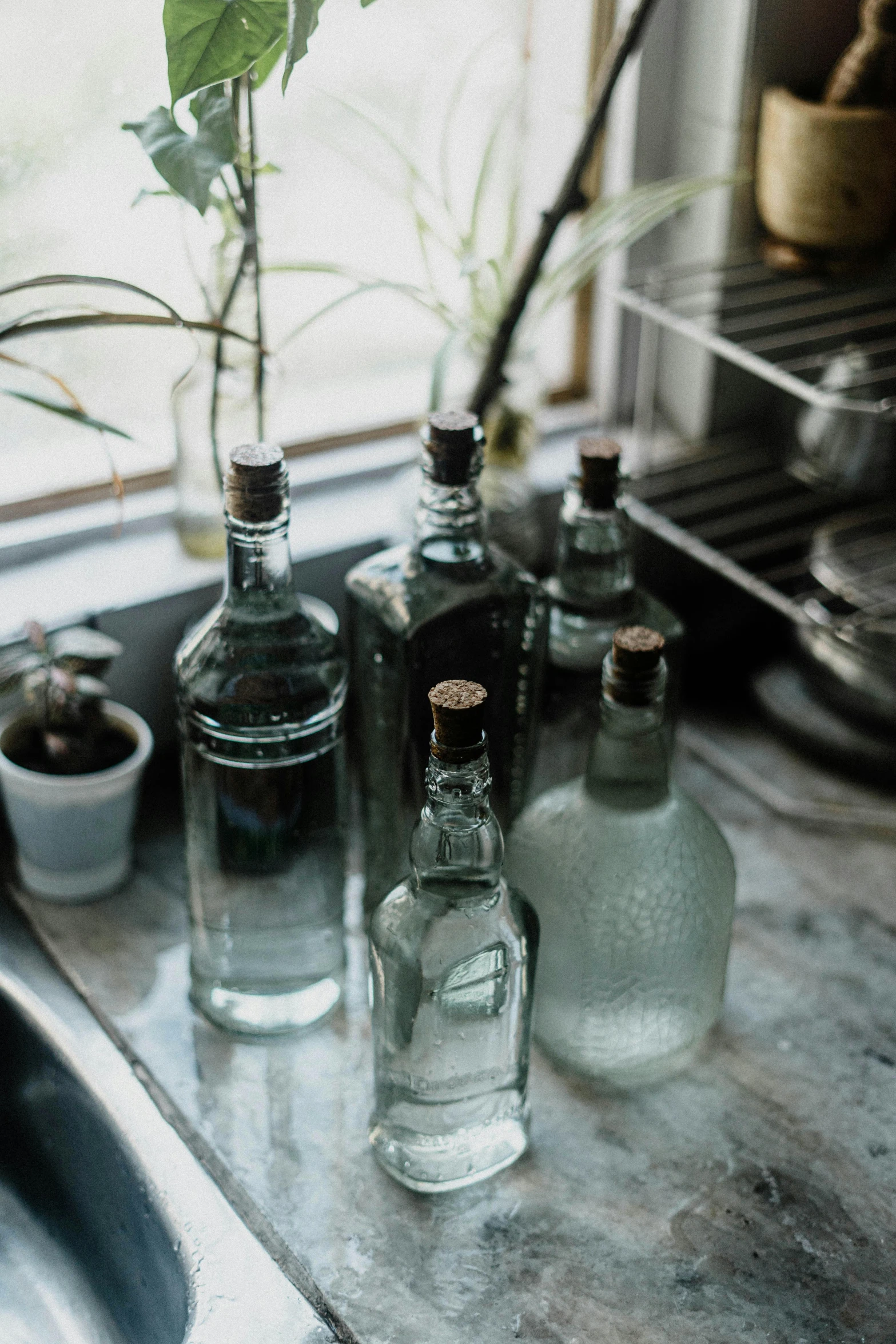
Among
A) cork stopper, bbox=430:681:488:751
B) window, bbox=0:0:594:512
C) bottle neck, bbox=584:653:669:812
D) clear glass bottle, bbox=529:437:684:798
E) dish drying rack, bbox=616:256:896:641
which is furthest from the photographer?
dish drying rack, bbox=616:256:896:641

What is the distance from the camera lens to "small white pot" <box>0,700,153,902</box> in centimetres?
94

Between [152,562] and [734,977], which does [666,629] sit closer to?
[734,977]

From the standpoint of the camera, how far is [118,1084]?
2.74ft

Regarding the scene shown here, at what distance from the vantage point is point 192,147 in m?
0.77

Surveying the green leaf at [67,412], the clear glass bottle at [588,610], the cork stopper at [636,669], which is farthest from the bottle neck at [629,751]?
the green leaf at [67,412]

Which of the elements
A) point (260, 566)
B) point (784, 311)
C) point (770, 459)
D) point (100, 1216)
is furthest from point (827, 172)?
point (100, 1216)

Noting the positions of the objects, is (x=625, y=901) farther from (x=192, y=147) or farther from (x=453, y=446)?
(x=192, y=147)

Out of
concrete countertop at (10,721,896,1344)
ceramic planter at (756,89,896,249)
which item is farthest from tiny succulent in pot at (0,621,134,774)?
ceramic planter at (756,89,896,249)

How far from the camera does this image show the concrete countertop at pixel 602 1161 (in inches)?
29.4

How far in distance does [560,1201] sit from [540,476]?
2.14 feet

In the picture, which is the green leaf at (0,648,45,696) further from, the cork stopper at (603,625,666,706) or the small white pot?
the cork stopper at (603,625,666,706)

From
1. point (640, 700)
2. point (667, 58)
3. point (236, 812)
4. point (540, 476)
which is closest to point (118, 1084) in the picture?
point (236, 812)

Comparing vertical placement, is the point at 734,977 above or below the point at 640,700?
below

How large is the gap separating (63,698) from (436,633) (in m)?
0.27
